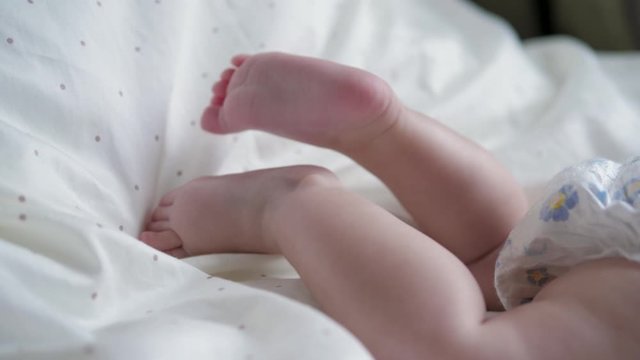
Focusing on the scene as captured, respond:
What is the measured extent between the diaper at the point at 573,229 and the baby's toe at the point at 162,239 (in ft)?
0.99

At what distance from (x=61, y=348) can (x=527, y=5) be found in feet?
4.03

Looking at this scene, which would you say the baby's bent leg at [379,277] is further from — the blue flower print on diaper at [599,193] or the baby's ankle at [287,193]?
the blue flower print on diaper at [599,193]

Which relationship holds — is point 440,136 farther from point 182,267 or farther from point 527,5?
point 527,5

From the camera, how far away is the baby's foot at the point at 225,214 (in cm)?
76

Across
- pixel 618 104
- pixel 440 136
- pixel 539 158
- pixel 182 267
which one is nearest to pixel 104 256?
pixel 182 267

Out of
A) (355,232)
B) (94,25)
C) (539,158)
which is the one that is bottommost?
(539,158)

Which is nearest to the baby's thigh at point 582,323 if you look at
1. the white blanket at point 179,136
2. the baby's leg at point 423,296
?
the baby's leg at point 423,296

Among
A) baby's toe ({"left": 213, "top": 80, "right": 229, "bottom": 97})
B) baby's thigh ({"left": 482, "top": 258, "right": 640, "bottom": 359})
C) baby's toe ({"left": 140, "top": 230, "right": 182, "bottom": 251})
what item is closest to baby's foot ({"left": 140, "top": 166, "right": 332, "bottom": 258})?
baby's toe ({"left": 140, "top": 230, "right": 182, "bottom": 251})

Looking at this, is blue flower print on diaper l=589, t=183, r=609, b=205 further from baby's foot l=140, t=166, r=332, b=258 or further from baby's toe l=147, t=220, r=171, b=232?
baby's toe l=147, t=220, r=171, b=232

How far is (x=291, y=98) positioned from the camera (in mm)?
791

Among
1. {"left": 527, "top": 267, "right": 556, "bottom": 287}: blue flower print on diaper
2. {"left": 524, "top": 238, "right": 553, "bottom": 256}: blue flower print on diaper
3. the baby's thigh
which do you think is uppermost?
{"left": 524, "top": 238, "right": 553, "bottom": 256}: blue flower print on diaper

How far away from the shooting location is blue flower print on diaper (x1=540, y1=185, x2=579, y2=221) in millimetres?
672

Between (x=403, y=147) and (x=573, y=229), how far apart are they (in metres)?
0.20

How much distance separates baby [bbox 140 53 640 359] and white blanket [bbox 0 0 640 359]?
5cm
